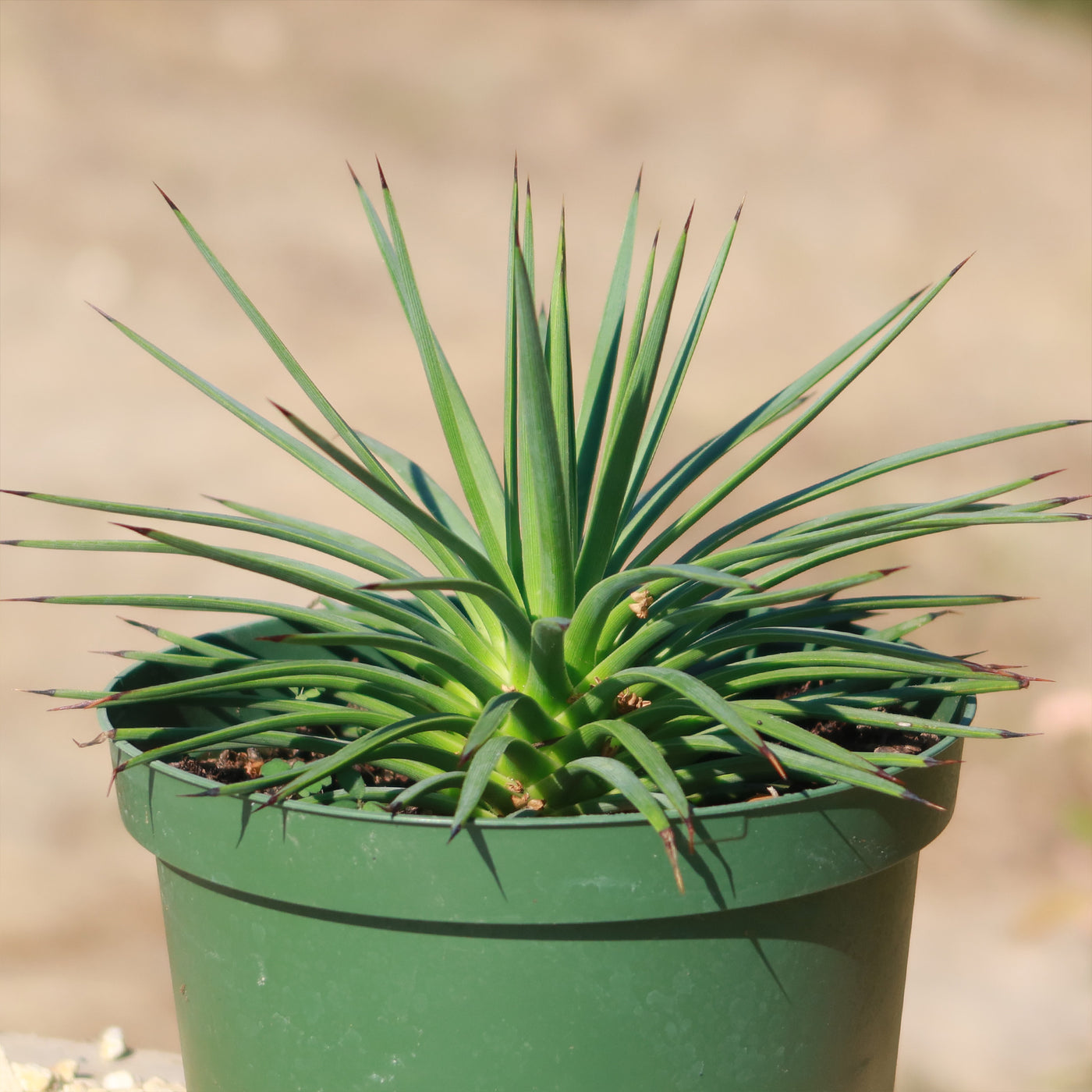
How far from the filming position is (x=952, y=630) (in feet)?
10.5

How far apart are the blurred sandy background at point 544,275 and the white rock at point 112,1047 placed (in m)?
0.33

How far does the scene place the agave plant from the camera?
95 centimetres

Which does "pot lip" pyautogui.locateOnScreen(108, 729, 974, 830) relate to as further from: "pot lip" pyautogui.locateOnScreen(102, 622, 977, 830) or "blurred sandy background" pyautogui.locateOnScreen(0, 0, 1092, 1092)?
"blurred sandy background" pyautogui.locateOnScreen(0, 0, 1092, 1092)

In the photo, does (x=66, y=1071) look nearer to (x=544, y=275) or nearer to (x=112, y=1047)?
(x=112, y=1047)

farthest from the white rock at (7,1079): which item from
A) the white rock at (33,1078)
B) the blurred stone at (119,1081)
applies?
the blurred stone at (119,1081)

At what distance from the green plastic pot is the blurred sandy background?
29.7 inches

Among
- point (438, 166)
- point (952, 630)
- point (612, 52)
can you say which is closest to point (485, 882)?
point (952, 630)

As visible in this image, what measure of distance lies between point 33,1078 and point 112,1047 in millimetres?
162

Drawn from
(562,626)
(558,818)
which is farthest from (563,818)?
(562,626)

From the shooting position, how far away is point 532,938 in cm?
93

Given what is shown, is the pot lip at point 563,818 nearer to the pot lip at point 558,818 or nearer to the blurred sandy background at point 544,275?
the pot lip at point 558,818

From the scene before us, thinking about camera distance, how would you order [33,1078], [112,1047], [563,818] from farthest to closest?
[112,1047]
[33,1078]
[563,818]

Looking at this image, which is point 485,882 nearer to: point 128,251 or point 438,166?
point 128,251

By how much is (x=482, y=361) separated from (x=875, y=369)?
1.41m
